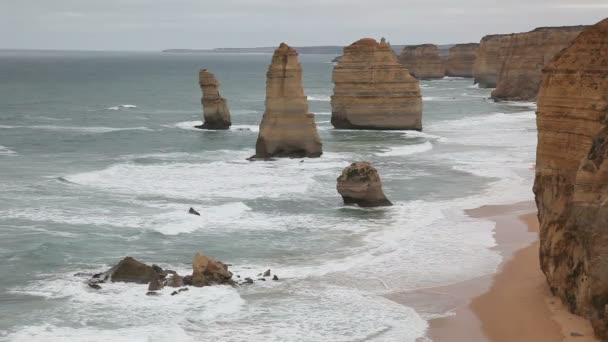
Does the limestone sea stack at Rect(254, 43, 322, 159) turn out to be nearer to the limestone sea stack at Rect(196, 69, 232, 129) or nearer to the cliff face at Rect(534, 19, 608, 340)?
the limestone sea stack at Rect(196, 69, 232, 129)

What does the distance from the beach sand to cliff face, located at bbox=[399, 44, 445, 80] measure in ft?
376

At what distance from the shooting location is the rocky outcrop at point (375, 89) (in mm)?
55531

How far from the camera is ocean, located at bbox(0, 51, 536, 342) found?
1847cm

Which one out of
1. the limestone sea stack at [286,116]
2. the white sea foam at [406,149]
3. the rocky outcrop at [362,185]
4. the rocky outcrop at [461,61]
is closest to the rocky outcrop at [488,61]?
the rocky outcrop at [461,61]

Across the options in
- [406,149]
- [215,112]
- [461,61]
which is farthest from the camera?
[461,61]

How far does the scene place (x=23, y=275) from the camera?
21969mm

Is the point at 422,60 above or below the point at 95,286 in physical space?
above

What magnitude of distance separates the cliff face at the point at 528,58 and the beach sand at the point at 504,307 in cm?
6007

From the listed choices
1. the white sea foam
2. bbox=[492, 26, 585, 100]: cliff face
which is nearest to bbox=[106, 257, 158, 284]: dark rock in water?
the white sea foam

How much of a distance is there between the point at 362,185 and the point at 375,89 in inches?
1006

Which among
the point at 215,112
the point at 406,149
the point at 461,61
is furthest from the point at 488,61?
the point at 406,149

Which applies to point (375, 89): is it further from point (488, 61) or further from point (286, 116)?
point (488, 61)

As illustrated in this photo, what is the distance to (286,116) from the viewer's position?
4234 centimetres

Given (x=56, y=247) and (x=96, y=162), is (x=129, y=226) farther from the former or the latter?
(x=96, y=162)
